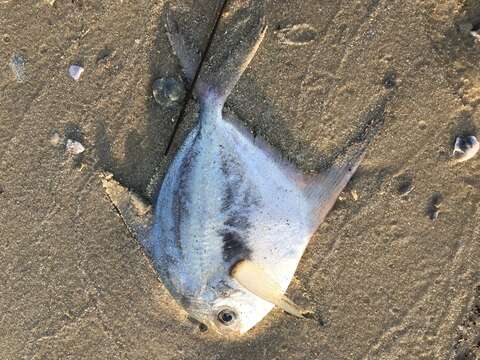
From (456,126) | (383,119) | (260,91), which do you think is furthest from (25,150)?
(456,126)

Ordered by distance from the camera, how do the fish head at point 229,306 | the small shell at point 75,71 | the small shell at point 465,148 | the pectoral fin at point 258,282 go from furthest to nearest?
→ the small shell at point 75,71 → the small shell at point 465,148 → the fish head at point 229,306 → the pectoral fin at point 258,282

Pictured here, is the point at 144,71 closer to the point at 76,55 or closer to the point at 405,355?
the point at 76,55

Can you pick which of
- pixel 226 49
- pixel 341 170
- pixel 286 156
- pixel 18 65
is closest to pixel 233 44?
pixel 226 49

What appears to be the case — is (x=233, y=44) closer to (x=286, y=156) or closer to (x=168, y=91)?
(x=168, y=91)

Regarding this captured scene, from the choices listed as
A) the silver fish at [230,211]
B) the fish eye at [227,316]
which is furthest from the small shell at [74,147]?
the fish eye at [227,316]

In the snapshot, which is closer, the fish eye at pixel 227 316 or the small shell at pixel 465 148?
the fish eye at pixel 227 316

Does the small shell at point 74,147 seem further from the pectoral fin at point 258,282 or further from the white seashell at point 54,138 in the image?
the pectoral fin at point 258,282

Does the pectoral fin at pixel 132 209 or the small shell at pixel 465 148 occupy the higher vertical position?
the small shell at pixel 465 148
